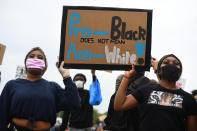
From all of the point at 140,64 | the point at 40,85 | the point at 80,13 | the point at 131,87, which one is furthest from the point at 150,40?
the point at 40,85

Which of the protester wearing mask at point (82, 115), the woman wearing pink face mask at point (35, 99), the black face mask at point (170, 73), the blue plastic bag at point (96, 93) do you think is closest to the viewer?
the black face mask at point (170, 73)

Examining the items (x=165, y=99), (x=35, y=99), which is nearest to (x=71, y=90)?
(x=35, y=99)

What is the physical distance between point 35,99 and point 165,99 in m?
1.61

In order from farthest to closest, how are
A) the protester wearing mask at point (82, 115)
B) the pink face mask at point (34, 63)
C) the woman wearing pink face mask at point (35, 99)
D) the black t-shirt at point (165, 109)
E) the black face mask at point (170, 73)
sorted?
1. the protester wearing mask at point (82, 115)
2. the pink face mask at point (34, 63)
3. the woman wearing pink face mask at point (35, 99)
4. the black face mask at point (170, 73)
5. the black t-shirt at point (165, 109)

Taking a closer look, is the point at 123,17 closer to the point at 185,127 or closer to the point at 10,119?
the point at 185,127

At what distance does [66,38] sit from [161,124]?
70.8 inches

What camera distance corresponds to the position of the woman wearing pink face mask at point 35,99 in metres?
4.08

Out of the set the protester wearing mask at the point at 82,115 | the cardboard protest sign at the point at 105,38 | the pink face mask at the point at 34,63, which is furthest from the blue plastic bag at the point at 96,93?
the pink face mask at the point at 34,63

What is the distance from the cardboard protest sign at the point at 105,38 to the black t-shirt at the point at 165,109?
0.69 m

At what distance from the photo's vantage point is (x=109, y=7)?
15.2 feet

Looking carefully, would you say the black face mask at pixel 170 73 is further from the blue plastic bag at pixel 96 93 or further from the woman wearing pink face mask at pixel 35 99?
the blue plastic bag at pixel 96 93

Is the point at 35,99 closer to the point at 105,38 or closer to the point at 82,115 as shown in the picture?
the point at 105,38

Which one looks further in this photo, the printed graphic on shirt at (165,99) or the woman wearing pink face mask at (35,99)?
the woman wearing pink face mask at (35,99)

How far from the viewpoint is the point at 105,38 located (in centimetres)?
450
